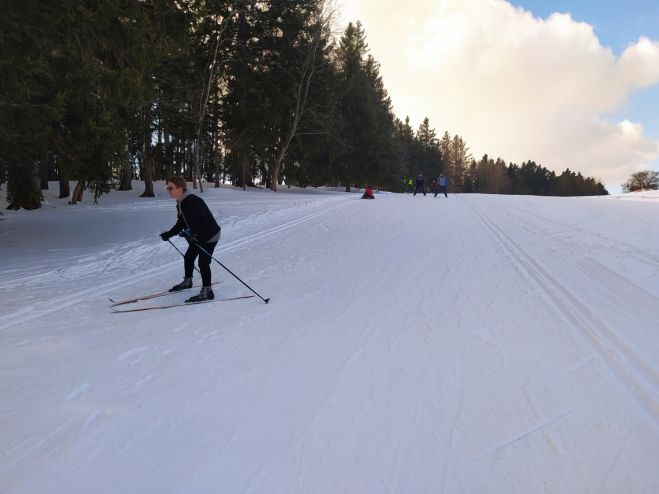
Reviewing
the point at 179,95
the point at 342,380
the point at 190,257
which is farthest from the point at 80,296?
the point at 179,95

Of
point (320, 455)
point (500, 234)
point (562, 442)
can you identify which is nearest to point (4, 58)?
point (320, 455)

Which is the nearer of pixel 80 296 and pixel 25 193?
pixel 80 296

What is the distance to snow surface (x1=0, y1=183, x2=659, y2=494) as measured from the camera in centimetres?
262

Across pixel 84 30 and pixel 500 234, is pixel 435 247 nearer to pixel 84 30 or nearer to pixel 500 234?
pixel 500 234

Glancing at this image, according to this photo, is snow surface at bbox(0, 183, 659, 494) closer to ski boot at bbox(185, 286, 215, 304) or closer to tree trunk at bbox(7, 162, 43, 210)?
ski boot at bbox(185, 286, 215, 304)

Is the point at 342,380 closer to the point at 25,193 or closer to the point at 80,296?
the point at 80,296

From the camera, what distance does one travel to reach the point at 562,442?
2.84 m

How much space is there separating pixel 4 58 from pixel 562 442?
9.36m

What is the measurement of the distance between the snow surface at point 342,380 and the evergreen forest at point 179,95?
134 inches

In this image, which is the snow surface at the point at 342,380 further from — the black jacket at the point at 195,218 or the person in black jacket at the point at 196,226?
the black jacket at the point at 195,218

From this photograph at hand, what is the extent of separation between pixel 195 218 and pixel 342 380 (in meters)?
3.84

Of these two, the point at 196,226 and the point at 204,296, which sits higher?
the point at 196,226

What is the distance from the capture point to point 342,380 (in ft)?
12.1

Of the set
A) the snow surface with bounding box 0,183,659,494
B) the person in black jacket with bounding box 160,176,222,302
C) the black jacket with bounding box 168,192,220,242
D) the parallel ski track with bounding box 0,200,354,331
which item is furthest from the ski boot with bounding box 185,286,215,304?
the parallel ski track with bounding box 0,200,354,331
